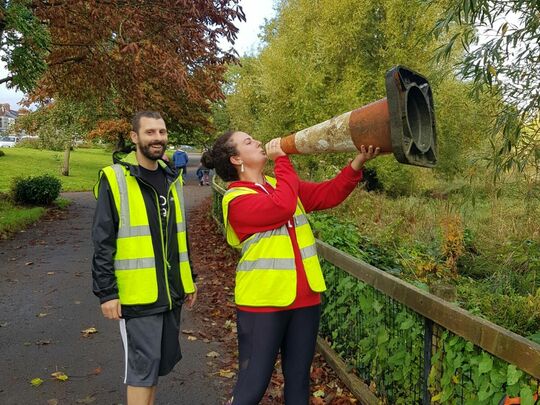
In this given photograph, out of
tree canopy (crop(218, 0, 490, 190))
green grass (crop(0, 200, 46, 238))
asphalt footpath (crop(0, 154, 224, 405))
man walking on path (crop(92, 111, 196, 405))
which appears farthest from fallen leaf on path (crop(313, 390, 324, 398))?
tree canopy (crop(218, 0, 490, 190))

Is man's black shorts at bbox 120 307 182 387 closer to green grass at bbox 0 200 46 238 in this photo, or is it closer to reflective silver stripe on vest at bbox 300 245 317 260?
reflective silver stripe on vest at bbox 300 245 317 260

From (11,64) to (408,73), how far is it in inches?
323

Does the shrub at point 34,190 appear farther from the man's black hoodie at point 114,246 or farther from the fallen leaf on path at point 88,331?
the man's black hoodie at point 114,246

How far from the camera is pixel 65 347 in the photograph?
496 centimetres

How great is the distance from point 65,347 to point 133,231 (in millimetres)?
2719

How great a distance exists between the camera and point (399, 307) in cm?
337


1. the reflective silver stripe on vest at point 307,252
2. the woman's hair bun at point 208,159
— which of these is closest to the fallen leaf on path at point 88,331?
the woman's hair bun at point 208,159

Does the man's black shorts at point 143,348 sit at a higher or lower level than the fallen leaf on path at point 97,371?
higher

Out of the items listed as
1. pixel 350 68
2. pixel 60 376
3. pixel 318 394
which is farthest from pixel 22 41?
pixel 350 68

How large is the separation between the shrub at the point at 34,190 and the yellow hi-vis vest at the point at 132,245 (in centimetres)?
1332

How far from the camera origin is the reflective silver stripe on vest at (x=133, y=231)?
2.91 metres

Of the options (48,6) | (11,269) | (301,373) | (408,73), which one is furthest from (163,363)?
(48,6)

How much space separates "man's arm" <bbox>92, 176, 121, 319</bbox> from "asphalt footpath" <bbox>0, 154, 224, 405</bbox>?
4.84 ft

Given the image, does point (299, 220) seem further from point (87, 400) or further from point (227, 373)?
point (87, 400)
